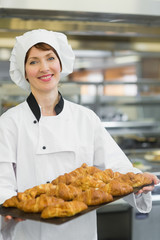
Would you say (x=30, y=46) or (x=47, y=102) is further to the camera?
(x=47, y=102)

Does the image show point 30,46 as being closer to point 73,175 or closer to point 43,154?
point 43,154

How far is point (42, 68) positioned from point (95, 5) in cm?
99

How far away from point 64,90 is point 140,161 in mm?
1241

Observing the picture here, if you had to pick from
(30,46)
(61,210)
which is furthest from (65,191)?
(30,46)

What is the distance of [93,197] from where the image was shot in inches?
53.1

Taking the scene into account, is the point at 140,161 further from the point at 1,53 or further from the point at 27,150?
the point at 1,53

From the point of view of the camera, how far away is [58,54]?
1.63 meters

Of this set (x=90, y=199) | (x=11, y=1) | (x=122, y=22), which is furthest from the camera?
(x=122, y=22)

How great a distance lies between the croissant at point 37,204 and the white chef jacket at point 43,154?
0.22 meters

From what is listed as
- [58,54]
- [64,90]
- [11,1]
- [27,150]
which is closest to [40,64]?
[58,54]

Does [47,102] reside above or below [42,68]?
below

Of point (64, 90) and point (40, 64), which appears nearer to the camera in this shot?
point (40, 64)

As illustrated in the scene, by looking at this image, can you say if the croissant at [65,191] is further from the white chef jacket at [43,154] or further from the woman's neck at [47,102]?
the woman's neck at [47,102]

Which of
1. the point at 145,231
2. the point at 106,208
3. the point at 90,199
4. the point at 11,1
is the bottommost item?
the point at 145,231
